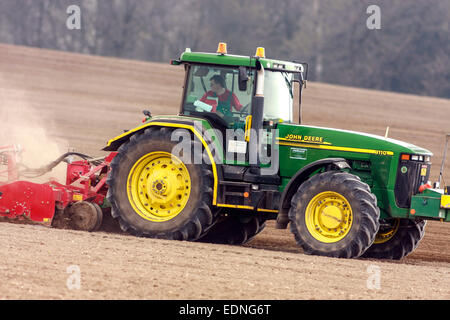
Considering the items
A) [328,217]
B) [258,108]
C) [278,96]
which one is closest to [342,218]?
[328,217]

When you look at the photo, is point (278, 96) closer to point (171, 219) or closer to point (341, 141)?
point (341, 141)

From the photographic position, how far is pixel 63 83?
30.2 meters

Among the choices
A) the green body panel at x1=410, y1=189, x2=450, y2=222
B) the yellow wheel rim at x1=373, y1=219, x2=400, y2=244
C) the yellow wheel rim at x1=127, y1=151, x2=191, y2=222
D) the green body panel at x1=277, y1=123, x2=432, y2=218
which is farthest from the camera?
the yellow wheel rim at x1=373, y1=219, x2=400, y2=244

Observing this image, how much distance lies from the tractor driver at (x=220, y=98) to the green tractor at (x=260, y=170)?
0.04 feet

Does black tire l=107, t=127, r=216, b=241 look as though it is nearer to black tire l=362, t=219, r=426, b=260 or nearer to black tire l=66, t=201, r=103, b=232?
black tire l=66, t=201, r=103, b=232

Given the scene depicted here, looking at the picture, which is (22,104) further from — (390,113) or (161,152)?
(161,152)

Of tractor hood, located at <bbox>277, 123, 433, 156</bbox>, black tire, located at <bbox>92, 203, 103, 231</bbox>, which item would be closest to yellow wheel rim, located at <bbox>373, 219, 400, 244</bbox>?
tractor hood, located at <bbox>277, 123, 433, 156</bbox>

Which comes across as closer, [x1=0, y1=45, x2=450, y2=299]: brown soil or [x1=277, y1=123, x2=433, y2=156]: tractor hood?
[x1=0, y1=45, x2=450, y2=299]: brown soil

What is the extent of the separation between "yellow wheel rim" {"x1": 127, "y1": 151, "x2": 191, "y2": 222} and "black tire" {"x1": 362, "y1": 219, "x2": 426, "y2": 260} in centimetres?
244

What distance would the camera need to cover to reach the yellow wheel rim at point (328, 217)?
376 inches

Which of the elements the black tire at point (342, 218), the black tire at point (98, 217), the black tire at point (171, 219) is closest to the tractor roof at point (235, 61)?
the black tire at point (171, 219)

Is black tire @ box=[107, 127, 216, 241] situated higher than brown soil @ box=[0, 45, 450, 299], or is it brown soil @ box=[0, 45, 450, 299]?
black tire @ box=[107, 127, 216, 241]

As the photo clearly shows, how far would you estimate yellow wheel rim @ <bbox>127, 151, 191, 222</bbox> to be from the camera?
404 inches
